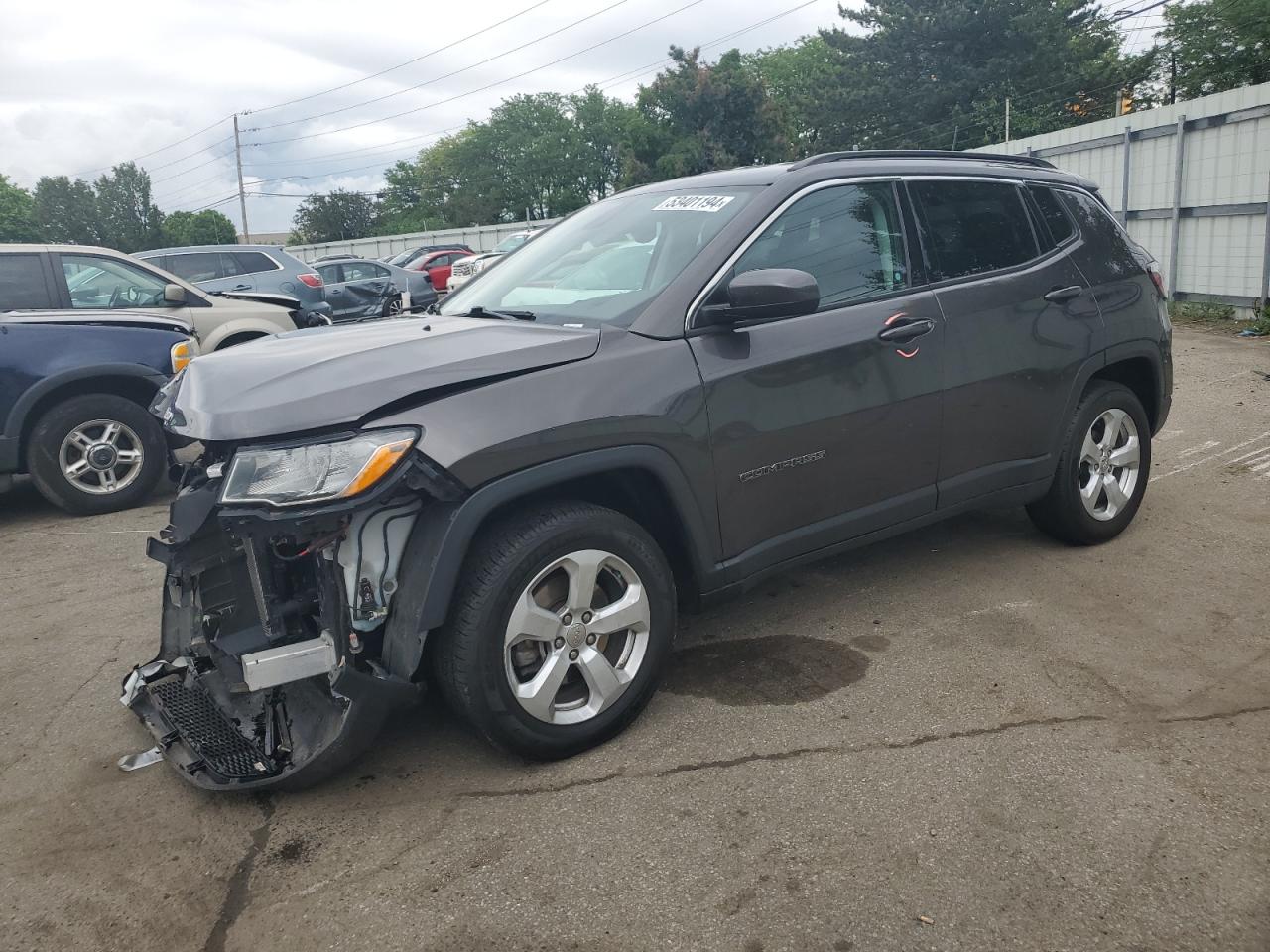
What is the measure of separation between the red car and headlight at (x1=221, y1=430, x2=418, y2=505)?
77.6ft

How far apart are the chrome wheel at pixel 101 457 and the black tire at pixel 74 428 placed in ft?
0.08

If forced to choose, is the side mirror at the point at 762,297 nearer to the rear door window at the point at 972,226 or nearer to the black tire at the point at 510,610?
the black tire at the point at 510,610

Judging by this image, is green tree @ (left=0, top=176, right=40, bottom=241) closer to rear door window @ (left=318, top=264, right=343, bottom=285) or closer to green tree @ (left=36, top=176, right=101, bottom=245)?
green tree @ (left=36, top=176, right=101, bottom=245)

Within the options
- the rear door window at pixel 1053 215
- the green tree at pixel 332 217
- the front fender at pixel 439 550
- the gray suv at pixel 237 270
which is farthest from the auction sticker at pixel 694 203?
the green tree at pixel 332 217

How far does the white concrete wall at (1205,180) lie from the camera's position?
11.7 metres

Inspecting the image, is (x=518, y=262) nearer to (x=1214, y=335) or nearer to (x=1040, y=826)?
(x=1040, y=826)

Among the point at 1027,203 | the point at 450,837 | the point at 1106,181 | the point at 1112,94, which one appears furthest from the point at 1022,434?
the point at 1112,94

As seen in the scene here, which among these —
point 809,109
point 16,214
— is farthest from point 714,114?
point 16,214

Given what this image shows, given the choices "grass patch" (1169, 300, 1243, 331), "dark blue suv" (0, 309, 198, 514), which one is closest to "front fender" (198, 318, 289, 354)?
"dark blue suv" (0, 309, 198, 514)

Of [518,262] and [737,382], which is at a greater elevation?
[518,262]

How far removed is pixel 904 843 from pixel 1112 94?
4705 centimetres

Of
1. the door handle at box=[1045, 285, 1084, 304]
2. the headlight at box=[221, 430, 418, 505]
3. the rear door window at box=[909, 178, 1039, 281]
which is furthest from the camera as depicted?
the door handle at box=[1045, 285, 1084, 304]

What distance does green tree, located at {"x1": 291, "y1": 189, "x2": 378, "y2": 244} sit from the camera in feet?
260

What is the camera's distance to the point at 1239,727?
3182mm
